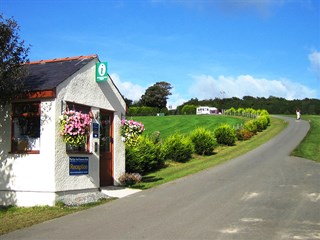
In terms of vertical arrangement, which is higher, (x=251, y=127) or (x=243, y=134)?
(x=251, y=127)

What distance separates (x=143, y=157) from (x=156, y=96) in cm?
11368

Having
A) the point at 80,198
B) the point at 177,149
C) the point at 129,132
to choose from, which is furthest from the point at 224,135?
the point at 80,198

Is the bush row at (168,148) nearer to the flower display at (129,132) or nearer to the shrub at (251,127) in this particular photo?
the flower display at (129,132)

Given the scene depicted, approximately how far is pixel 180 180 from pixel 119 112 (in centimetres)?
361

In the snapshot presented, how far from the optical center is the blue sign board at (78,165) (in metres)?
12.3

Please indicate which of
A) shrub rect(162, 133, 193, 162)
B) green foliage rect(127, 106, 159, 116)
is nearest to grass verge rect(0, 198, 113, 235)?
shrub rect(162, 133, 193, 162)

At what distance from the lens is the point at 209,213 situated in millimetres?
10211

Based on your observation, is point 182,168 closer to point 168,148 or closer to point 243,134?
point 168,148

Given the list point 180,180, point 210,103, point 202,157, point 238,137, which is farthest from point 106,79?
point 210,103

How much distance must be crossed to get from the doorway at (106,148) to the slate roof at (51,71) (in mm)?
1914

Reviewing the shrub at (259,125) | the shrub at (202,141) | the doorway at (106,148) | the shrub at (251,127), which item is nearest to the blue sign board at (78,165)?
the doorway at (106,148)

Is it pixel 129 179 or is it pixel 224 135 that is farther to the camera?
pixel 224 135

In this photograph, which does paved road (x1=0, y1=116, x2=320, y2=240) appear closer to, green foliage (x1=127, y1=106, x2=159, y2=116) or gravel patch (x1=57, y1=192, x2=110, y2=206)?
gravel patch (x1=57, y1=192, x2=110, y2=206)

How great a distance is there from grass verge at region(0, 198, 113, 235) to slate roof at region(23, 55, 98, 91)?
333 cm
